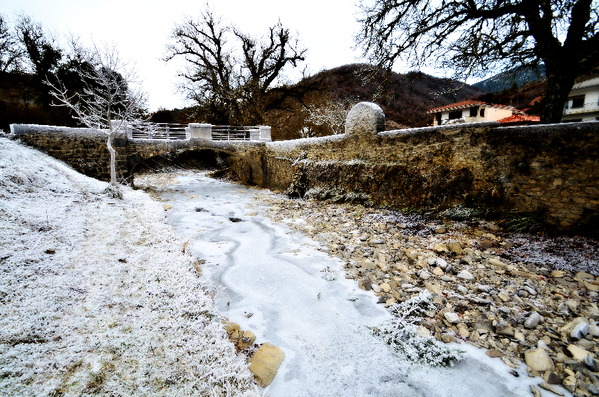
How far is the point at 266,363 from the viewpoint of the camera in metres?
2.43

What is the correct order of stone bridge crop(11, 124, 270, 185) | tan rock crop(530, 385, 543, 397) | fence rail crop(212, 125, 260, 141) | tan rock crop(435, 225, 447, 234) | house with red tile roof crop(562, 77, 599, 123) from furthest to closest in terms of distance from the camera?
1. house with red tile roof crop(562, 77, 599, 123)
2. fence rail crop(212, 125, 260, 141)
3. stone bridge crop(11, 124, 270, 185)
4. tan rock crop(435, 225, 447, 234)
5. tan rock crop(530, 385, 543, 397)

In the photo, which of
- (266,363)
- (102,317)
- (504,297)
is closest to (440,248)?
(504,297)

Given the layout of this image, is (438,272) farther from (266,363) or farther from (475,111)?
(475,111)

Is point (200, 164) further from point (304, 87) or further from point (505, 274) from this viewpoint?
point (505, 274)

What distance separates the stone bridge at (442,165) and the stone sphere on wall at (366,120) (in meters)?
0.03

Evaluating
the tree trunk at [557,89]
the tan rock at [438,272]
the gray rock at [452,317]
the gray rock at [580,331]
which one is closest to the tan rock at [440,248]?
the tan rock at [438,272]

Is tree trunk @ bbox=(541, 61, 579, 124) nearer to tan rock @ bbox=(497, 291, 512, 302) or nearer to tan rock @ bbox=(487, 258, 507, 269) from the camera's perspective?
tan rock @ bbox=(487, 258, 507, 269)

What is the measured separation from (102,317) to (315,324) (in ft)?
7.50

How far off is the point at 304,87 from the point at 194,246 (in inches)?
705

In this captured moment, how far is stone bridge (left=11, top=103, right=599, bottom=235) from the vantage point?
438cm

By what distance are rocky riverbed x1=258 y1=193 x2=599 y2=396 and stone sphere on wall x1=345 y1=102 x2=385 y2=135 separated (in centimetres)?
310

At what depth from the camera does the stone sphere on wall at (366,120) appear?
24.6 ft

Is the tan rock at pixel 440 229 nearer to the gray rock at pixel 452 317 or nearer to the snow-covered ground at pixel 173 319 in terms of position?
the snow-covered ground at pixel 173 319

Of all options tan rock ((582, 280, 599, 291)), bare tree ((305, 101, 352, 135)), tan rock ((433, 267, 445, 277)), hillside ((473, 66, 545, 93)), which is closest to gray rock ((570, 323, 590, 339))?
tan rock ((582, 280, 599, 291))
